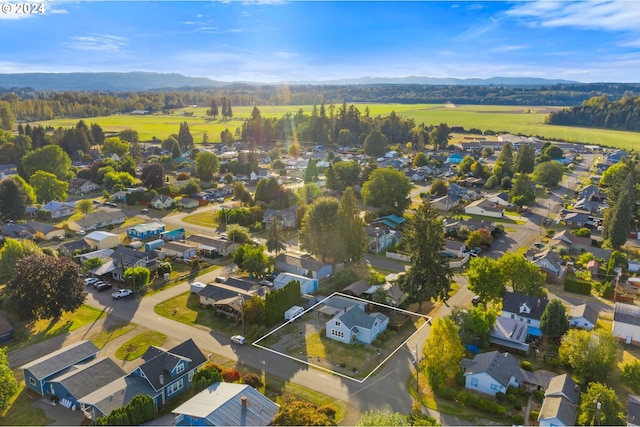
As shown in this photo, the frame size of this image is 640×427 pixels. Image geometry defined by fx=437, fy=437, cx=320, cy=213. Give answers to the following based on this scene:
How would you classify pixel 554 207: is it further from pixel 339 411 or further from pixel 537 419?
pixel 339 411

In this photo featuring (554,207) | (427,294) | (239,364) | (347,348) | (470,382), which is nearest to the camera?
(470,382)

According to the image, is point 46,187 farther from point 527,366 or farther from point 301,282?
point 527,366

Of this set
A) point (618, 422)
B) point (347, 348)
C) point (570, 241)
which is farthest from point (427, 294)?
point (570, 241)

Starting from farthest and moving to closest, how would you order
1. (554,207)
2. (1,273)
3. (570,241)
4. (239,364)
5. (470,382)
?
(554,207) → (570,241) → (1,273) → (239,364) → (470,382)

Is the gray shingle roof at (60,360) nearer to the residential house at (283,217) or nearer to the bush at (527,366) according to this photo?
the bush at (527,366)

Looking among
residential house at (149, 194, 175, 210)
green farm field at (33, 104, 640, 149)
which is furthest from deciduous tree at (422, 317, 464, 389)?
green farm field at (33, 104, 640, 149)

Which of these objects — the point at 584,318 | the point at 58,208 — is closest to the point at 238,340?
the point at 584,318
